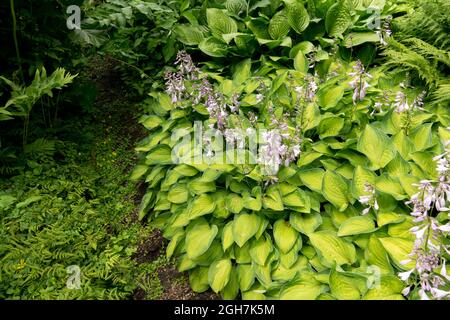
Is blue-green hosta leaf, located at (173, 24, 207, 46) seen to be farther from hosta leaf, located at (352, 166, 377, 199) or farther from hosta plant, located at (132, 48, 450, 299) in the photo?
hosta leaf, located at (352, 166, 377, 199)

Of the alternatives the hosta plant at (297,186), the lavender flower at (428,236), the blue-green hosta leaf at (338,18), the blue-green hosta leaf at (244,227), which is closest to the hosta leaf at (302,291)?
the hosta plant at (297,186)

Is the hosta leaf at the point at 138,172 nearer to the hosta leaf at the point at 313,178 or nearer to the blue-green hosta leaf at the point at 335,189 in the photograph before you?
A: the hosta leaf at the point at 313,178

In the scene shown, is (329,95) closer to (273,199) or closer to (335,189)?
(335,189)

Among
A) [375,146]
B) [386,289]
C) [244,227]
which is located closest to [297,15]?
[375,146]

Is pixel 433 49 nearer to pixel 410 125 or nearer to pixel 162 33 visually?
pixel 410 125

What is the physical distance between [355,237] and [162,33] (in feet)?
10.1

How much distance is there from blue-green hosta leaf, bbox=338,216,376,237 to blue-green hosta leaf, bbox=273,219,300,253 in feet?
1.05

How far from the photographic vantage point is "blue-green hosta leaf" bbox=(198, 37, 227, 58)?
4.14 m

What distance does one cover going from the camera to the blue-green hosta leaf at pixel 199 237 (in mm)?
2772

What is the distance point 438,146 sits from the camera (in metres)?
2.85

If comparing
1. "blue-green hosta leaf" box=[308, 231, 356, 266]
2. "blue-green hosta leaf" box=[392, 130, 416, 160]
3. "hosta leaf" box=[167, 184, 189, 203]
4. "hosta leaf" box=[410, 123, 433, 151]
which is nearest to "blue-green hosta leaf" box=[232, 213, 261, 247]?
"blue-green hosta leaf" box=[308, 231, 356, 266]

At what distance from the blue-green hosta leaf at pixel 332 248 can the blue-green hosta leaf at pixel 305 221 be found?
0.07 m
